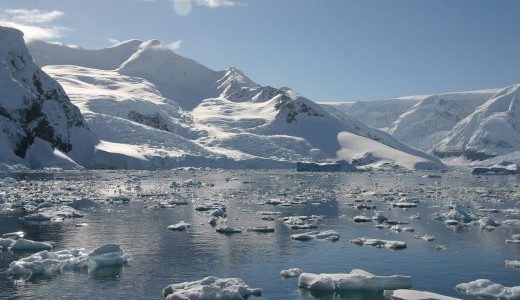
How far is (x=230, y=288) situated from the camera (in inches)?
1228

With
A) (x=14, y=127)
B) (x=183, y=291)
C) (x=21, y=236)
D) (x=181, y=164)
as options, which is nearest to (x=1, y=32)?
(x=14, y=127)

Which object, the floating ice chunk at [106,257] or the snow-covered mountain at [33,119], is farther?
the snow-covered mountain at [33,119]

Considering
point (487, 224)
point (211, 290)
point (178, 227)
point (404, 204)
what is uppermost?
point (404, 204)

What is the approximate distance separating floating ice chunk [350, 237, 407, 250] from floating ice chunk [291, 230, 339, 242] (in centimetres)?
199

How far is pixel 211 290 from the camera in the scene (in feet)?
99.6

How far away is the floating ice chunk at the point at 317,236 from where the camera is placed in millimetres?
49531

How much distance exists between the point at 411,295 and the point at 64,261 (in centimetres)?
2225

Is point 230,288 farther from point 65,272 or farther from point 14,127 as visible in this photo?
point 14,127

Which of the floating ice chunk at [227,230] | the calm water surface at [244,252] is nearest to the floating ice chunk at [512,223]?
the calm water surface at [244,252]

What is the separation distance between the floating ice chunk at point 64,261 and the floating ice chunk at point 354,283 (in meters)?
13.6

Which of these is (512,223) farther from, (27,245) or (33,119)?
(33,119)

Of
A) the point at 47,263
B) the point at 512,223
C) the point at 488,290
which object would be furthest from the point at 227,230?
the point at 512,223

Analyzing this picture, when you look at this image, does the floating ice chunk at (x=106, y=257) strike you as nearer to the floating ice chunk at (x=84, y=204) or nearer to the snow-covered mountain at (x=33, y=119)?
the floating ice chunk at (x=84, y=204)

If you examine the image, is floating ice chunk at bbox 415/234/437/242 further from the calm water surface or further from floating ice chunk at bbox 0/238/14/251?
floating ice chunk at bbox 0/238/14/251
